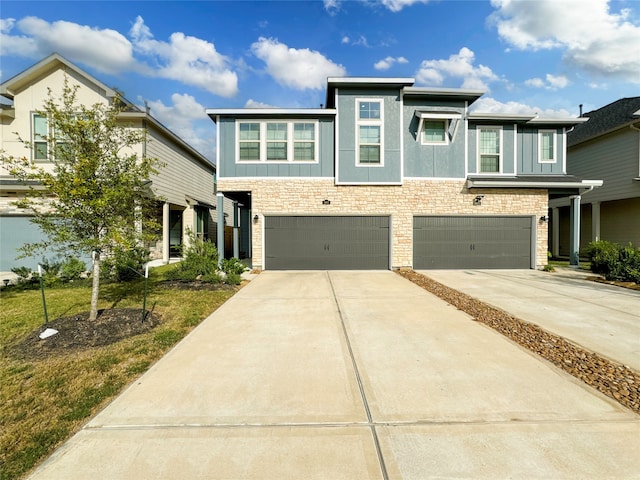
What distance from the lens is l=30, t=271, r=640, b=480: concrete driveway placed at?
80.8 inches

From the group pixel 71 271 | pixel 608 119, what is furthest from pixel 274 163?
pixel 608 119

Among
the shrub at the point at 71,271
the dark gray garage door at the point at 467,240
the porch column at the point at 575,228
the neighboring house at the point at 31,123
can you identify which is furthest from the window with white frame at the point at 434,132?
the shrub at the point at 71,271

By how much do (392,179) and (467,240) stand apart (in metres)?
3.85

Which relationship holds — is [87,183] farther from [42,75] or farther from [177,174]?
[42,75]

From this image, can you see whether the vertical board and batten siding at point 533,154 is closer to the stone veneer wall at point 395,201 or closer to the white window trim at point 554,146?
the white window trim at point 554,146

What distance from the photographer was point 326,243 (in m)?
11.4

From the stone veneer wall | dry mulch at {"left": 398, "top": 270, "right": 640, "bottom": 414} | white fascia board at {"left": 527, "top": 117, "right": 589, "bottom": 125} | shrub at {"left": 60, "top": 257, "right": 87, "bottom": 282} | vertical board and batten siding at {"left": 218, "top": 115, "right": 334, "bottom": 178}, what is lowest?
dry mulch at {"left": 398, "top": 270, "right": 640, "bottom": 414}

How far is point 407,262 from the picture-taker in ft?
37.4

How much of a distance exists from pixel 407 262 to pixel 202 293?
753 cm

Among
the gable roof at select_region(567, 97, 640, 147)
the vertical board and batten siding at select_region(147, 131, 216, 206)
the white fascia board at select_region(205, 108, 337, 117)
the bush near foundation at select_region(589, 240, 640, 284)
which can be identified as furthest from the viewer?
the gable roof at select_region(567, 97, 640, 147)

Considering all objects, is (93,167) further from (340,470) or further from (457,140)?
(457,140)

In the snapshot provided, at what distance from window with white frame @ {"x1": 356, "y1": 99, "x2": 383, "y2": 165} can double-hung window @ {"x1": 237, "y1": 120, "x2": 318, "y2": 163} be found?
168 centimetres

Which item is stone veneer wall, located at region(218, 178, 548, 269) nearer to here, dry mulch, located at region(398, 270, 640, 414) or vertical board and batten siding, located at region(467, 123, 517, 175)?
vertical board and batten siding, located at region(467, 123, 517, 175)

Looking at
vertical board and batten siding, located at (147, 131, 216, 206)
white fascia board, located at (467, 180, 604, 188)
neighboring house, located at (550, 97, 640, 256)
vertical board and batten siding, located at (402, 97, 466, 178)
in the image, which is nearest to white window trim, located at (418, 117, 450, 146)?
vertical board and batten siding, located at (402, 97, 466, 178)
